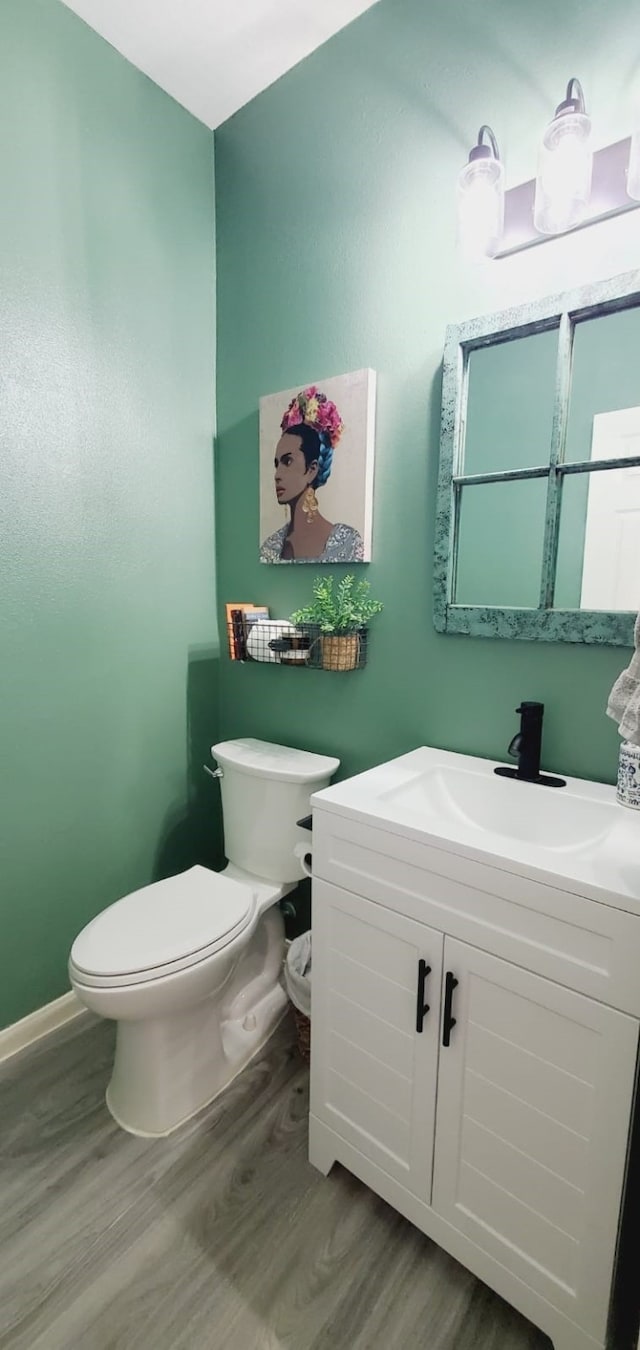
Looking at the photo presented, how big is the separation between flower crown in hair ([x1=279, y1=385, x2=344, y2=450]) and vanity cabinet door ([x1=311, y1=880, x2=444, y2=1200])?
3.84ft

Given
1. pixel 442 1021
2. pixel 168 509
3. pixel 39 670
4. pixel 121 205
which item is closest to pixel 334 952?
pixel 442 1021

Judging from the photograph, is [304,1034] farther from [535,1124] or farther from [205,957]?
[535,1124]

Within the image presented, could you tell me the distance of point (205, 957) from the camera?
128cm

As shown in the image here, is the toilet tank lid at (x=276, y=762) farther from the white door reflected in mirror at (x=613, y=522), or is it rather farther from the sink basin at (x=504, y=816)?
the white door reflected in mirror at (x=613, y=522)

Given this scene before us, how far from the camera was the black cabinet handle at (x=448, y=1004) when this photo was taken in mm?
965

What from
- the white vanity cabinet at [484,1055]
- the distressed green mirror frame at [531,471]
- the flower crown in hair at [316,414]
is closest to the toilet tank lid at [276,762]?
the white vanity cabinet at [484,1055]

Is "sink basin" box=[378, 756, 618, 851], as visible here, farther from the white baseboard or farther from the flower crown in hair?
the white baseboard

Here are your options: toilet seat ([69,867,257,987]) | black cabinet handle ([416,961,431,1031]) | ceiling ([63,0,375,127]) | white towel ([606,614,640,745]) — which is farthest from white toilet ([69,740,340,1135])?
ceiling ([63,0,375,127])

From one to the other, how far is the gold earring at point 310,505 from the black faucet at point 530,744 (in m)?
0.81

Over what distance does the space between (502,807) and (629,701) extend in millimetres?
425

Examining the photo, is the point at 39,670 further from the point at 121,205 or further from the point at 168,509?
the point at 121,205

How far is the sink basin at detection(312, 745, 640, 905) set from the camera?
849 mm

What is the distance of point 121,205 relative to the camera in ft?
5.21

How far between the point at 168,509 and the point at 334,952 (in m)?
1.37
